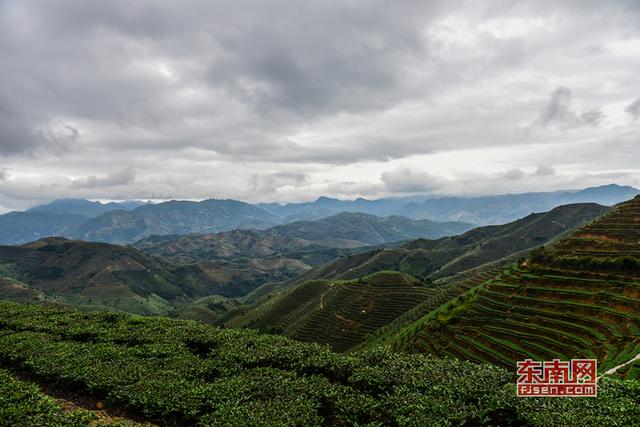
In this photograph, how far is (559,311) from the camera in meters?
67.8

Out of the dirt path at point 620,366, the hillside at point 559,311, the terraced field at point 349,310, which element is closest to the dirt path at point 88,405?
the dirt path at point 620,366

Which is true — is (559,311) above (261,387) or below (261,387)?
below

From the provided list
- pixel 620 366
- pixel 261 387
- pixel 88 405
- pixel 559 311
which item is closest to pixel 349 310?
pixel 559 311

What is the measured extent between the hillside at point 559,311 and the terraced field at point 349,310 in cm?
3675

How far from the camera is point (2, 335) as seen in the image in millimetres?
46281

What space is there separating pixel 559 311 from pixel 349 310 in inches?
3356

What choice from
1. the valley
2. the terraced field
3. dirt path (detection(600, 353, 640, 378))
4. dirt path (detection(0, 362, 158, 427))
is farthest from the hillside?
dirt path (detection(0, 362, 158, 427))

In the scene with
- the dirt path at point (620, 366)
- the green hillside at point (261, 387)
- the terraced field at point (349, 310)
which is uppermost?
the green hillside at point (261, 387)

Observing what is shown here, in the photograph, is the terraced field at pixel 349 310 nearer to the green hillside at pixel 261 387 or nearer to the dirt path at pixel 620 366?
the dirt path at pixel 620 366

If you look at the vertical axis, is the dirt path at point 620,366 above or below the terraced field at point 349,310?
above

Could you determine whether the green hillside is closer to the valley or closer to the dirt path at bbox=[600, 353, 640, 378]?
the valley

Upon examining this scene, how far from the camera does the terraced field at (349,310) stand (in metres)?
129

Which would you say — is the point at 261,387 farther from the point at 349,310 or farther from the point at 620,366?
the point at 349,310

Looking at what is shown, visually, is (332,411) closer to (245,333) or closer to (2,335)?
(245,333)
